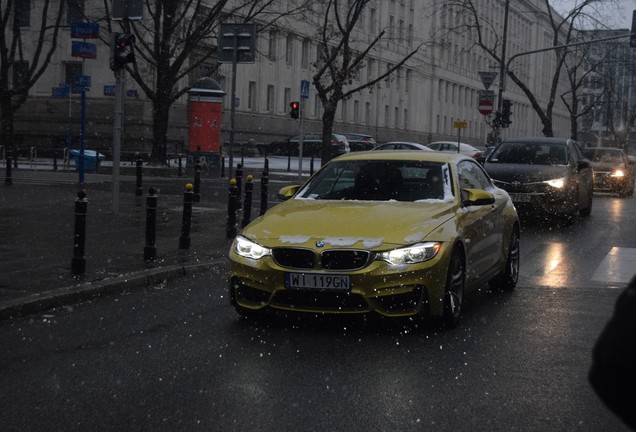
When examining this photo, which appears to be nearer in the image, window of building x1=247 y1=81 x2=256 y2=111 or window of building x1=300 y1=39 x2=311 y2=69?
window of building x1=247 y1=81 x2=256 y2=111

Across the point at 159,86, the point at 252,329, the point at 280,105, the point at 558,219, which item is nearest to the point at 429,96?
the point at 280,105

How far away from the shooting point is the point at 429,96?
290 feet

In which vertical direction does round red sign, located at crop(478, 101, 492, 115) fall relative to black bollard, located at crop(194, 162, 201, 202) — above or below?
above

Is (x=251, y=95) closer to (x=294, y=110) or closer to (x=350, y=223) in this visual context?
(x=294, y=110)

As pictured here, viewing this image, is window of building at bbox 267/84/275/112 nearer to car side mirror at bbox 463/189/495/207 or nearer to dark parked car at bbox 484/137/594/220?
dark parked car at bbox 484/137/594/220

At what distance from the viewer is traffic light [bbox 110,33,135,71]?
15.2 m

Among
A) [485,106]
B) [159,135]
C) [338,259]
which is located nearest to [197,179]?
[338,259]

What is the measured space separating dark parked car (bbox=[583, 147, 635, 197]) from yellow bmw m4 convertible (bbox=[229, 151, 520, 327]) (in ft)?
78.2

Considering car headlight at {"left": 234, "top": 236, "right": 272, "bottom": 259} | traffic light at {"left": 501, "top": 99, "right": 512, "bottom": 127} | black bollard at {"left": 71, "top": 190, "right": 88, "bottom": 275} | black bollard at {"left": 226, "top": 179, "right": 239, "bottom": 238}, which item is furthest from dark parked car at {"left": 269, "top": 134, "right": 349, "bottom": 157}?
car headlight at {"left": 234, "top": 236, "right": 272, "bottom": 259}

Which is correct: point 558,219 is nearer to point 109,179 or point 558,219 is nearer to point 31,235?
point 31,235

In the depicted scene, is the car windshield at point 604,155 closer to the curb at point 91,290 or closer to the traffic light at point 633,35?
the traffic light at point 633,35

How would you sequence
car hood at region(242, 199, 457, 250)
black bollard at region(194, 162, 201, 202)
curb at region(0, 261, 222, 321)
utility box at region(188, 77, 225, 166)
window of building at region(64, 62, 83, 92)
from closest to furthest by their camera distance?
1. car hood at region(242, 199, 457, 250)
2. curb at region(0, 261, 222, 321)
3. black bollard at region(194, 162, 201, 202)
4. utility box at region(188, 77, 225, 166)
5. window of building at region(64, 62, 83, 92)

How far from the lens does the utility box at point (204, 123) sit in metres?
32.7

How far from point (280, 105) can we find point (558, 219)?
146 ft
